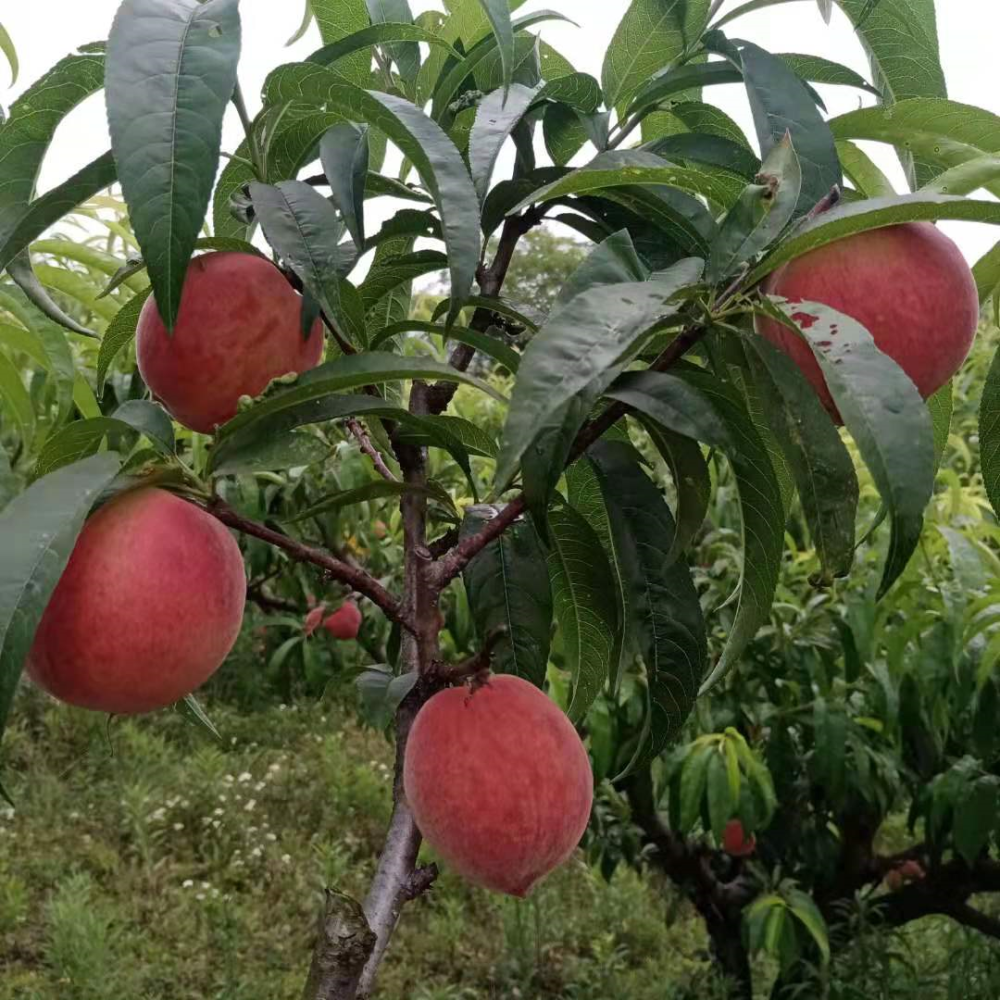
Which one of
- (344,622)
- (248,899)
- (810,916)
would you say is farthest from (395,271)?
(248,899)

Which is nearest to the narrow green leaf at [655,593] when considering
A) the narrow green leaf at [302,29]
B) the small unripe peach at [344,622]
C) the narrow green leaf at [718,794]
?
the narrow green leaf at [302,29]

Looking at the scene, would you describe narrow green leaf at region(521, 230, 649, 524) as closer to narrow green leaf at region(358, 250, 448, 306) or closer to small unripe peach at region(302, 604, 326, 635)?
narrow green leaf at region(358, 250, 448, 306)

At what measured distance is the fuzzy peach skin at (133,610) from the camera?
0.46 m

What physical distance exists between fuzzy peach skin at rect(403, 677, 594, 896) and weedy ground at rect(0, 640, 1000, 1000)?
1483 mm

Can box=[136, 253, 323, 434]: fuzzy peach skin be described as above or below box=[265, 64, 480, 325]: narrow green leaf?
below

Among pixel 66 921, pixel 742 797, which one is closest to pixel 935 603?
pixel 742 797

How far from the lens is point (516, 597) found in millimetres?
621

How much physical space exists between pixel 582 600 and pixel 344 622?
164cm

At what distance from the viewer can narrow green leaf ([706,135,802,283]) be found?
1.42 ft

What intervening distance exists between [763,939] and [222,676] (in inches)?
96.2

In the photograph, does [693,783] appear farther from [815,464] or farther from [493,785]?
[815,464]

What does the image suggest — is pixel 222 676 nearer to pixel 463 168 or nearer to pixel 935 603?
pixel 935 603

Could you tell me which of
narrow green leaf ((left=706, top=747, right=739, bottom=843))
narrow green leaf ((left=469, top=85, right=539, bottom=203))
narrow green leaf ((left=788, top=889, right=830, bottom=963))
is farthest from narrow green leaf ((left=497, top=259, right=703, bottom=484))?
narrow green leaf ((left=788, top=889, right=830, bottom=963))

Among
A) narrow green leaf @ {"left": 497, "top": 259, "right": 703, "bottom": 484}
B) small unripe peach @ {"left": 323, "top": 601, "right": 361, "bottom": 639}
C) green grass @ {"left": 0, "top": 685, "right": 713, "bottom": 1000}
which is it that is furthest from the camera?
green grass @ {"left": 0, "top": 685, "right": 713, "bottom": 1000}
